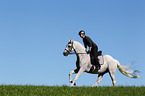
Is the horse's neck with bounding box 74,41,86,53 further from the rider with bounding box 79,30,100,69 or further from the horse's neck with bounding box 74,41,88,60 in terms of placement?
the rider with bounding box 79,30,100,69

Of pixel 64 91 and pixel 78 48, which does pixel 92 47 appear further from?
pixel 64 91

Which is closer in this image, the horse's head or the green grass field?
the green grass field

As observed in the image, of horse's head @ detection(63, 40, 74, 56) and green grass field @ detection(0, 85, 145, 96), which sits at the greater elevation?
horse's head @ detection(63, 40, 74, 56)

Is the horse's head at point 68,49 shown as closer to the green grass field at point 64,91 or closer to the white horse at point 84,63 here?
the white horse at point 84,63

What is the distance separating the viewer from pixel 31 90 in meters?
11.5

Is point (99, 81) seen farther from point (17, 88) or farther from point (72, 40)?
point (17, 88)

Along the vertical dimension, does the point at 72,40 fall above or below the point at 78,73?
above

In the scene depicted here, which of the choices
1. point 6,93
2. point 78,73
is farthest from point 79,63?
point 6,93

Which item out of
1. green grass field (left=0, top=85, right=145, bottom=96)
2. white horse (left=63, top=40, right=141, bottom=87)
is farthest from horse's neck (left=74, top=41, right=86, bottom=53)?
green grass field (left=0, top=85, right=145, bottom=96)

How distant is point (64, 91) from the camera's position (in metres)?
11.3

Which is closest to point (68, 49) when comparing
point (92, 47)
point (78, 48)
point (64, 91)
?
point (78, 48)

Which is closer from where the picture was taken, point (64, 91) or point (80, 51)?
point (64, 91)

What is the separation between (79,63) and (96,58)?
3.21 feet

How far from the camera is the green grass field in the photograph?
10969mm
